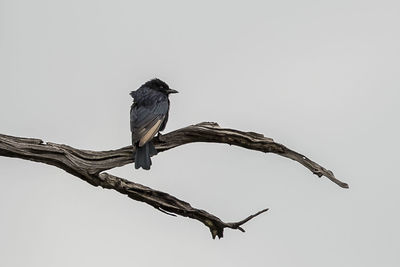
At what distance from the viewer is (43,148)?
7.50 m

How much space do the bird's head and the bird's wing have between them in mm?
464

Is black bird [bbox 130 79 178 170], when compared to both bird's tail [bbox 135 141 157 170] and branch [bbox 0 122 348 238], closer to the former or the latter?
bird's tail [bbox 135 141 157 170]

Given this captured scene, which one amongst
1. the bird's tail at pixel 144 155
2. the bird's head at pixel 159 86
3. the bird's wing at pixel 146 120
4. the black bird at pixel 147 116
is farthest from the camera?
the bird's head at pixel 159 86

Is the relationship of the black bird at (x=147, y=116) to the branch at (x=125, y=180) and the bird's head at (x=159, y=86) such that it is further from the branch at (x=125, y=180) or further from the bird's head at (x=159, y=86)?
the branch at (x=125, y=180)

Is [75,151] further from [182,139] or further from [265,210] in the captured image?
[265,210]

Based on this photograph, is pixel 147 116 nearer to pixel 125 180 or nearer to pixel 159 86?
pixel 159 86

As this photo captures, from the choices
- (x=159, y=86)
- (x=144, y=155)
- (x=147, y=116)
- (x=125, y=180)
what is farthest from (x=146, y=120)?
(x=125, y=180)

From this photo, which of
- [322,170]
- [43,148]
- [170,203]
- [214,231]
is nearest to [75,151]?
[43,148]

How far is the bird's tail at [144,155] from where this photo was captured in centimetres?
806

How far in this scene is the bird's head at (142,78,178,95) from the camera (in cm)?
1028

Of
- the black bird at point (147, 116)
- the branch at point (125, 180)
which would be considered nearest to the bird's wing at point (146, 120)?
the black bird at point (147, 116)

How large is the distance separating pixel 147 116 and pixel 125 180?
1.82 metres

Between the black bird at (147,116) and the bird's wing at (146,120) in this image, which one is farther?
the bird's wing at (146,120)

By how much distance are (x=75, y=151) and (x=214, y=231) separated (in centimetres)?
147
